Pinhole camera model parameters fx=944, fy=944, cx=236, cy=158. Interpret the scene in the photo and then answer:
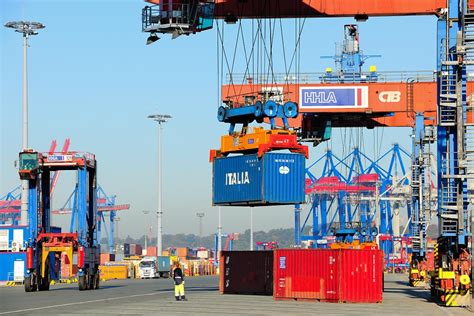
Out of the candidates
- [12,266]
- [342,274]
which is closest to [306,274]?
[342,274]

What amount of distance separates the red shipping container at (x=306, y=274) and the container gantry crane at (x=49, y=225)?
14.8 meters

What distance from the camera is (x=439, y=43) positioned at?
42.0 m

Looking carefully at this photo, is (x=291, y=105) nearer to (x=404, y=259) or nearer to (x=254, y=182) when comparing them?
(x=254, y=182)

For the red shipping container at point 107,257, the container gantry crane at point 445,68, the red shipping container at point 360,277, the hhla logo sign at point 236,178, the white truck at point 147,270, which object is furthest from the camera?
the red shipping container at point 107,257

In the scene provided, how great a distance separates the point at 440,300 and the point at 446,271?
12.7ft

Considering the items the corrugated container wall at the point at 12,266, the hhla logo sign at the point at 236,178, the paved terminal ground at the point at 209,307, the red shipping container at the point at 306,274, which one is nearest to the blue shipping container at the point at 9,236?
the corrugated container wall at the point at 12,266

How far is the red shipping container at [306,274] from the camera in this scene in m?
40.0

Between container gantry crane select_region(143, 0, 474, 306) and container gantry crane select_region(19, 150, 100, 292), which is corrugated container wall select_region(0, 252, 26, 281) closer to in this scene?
container gantry crane select_region(19, 150, 100, 292)

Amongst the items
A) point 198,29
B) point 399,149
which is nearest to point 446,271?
point 198,29

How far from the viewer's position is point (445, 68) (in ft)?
132

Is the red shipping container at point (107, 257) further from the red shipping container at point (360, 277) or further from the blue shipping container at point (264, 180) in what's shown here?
the red shipping container at point (360, 277)

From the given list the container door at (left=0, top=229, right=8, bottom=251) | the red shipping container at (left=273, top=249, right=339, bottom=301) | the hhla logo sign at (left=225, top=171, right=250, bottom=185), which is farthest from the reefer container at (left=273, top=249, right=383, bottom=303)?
the container door at (left=0, top=229, right=8, bottom=251)

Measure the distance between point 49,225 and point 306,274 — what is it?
816 inches

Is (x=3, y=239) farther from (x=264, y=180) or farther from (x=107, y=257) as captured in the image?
(x=107, y=257)
